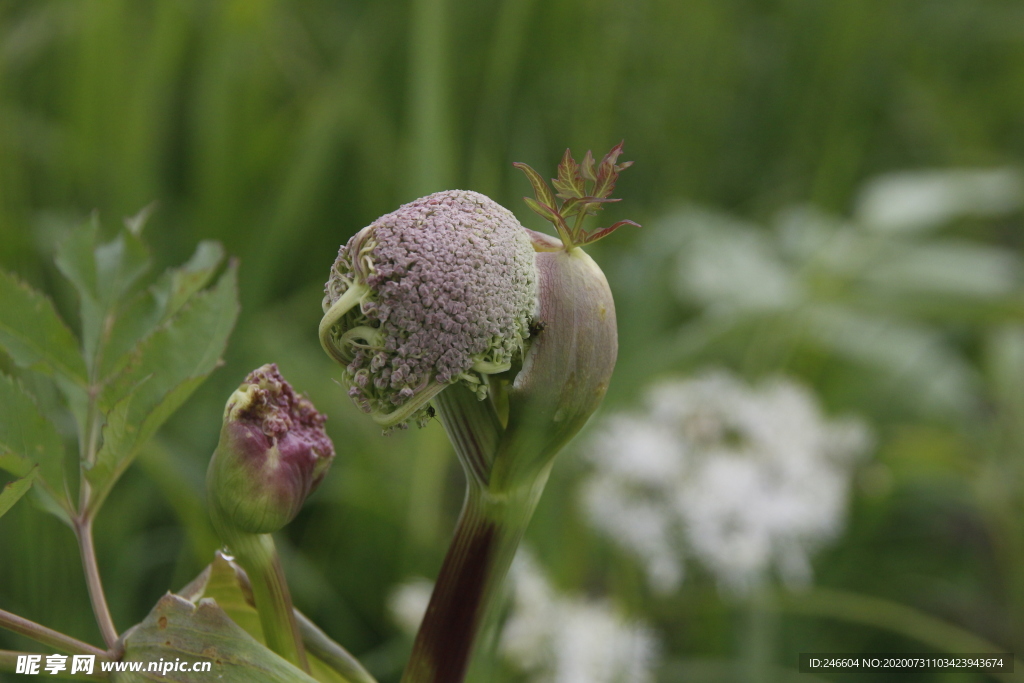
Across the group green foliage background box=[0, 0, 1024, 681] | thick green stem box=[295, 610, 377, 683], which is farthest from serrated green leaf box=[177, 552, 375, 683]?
green foliage background box=[0, 0, 1024, 681]

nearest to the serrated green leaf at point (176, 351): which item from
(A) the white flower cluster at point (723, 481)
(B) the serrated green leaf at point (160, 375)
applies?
(B) the serrated green leaf at point (160, 375)

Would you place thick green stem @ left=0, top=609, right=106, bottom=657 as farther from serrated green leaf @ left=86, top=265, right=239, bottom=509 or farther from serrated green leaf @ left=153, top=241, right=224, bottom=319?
serrated green leaf @ left=153, top=241, right=224, bottom=319

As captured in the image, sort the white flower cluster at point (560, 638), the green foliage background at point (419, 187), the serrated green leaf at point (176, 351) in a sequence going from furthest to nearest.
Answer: the green foliage background at point (419, 187) < the white flower cluster at point (560, 638) < the serrated green leaf at point (176, 351)

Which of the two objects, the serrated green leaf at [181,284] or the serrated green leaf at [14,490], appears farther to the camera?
the serrated green leaf at [181,284]

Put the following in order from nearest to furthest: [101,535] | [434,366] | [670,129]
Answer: [434,366]
[101,535]
[670,129]

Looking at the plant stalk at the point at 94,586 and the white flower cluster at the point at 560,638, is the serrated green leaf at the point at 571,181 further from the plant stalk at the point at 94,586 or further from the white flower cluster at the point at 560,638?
the white flower cluster at the point at 560,638

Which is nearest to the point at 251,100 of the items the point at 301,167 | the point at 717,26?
the point at 301,167

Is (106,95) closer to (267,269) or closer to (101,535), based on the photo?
(267,269)
